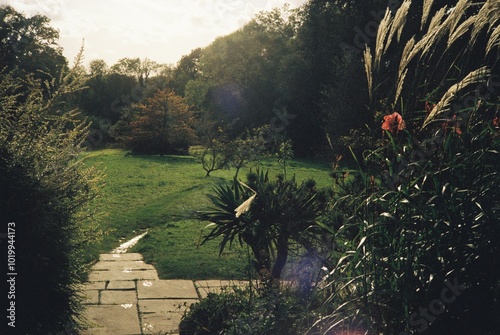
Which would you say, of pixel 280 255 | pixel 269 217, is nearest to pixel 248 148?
pixel 280 255

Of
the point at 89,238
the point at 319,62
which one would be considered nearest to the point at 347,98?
the point at 319,62

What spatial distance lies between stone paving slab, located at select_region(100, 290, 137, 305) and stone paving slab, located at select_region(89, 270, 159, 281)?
52 centimetres

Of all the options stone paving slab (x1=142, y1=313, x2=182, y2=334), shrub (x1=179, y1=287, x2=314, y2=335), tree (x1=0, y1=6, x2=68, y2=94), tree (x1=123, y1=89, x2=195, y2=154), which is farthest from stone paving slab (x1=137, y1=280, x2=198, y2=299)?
tree (x1=0, y1=6, x2=68, y2=94)

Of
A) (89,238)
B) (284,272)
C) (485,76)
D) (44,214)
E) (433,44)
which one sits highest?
(433,44)

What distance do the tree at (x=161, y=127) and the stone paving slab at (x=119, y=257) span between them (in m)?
17.5

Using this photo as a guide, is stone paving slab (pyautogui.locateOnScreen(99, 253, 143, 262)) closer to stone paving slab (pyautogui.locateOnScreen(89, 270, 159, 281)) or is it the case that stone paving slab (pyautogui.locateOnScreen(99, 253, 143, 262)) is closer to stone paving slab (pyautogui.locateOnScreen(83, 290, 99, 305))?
stone paving slab (pyautogui.locateOnScreen(89, 270, 159, 281))

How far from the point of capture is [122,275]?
640 centimetres

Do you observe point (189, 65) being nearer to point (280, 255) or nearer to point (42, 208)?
point (280, 255)

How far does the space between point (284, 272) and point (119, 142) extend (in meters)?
26.4

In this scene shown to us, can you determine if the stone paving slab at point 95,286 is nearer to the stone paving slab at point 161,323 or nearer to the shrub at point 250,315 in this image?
the stone paving slab at point 161,323

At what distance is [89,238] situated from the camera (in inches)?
168

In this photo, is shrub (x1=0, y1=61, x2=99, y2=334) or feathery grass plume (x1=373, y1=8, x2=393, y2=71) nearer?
feathery grass plume (x1=373, y1=8, x2=393, y2=71)

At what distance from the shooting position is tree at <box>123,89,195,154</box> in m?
24.9

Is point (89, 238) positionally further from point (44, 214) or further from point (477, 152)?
point (477, 152)
